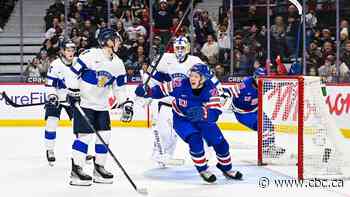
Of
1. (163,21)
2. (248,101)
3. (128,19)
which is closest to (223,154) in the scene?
(248,101)

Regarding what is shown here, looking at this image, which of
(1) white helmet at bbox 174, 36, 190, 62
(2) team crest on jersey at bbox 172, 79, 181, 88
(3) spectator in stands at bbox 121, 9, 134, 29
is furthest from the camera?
(3) spectator in stands at bbox 121, 9, 134, 29

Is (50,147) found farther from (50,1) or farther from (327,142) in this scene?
(50,1)

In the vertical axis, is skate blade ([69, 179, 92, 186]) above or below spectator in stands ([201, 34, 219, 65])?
below

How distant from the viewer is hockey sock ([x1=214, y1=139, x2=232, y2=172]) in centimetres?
617

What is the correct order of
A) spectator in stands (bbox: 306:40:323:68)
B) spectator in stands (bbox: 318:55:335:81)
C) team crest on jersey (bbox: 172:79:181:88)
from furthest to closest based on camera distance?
spectator in stands (bbox: 306:40:323:68) → spectator in stands (bbox: 318:55:335:81) → team crest on jersey (bbox: 172:79:181:88)

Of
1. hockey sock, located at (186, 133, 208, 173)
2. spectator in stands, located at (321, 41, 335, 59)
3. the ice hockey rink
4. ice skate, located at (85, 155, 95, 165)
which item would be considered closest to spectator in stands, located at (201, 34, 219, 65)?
spectator in stands, located at (321, 41, 335, 59)

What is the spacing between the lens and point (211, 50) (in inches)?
470

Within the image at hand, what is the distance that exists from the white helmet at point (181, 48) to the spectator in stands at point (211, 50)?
528cm

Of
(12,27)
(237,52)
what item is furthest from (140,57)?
(12,27)

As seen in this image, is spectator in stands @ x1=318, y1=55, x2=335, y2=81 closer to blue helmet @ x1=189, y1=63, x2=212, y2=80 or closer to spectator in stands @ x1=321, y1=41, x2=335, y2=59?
spectator in stands @ x1=321, y1=41, x2=335, y2=59

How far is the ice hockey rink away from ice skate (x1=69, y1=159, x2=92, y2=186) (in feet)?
0.22

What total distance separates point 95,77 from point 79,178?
807mm

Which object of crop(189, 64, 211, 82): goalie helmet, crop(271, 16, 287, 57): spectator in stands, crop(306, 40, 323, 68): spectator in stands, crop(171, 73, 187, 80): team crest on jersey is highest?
crop(271, 16, 287, 57): spectator in stands

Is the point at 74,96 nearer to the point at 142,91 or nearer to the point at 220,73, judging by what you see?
the point at 142,91
